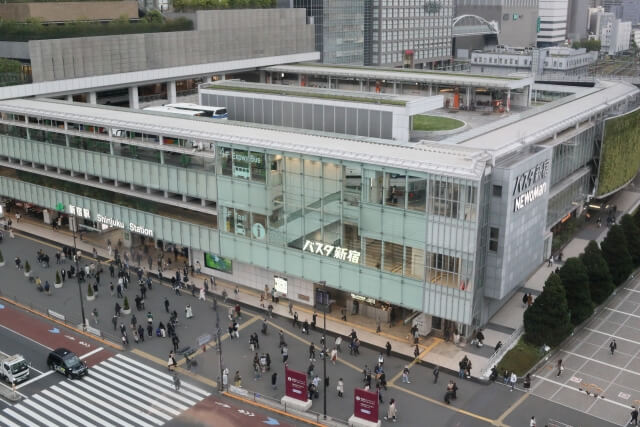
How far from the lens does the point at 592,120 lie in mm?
68562

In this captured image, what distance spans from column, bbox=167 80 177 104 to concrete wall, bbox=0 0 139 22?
41.1 ft

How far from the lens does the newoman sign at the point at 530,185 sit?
47156mm

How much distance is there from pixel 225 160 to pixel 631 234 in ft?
117

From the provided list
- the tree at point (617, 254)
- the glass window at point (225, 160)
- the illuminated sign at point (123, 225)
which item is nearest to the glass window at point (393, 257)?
the glass window at point (225, 160)

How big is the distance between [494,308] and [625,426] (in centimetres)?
1356

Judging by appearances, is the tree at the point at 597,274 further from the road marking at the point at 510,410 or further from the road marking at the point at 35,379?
the road marking at the point at 35,379

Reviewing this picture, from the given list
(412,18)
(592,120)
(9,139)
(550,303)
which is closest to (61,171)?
(9,139)

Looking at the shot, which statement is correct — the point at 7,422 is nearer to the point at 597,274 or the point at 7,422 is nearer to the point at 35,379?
the point at 35,379

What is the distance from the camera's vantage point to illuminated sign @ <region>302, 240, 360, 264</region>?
49312 millimetres

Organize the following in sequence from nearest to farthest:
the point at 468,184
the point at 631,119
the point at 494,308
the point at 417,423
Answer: the point at 417,423, the point at 468,184, the point at 494,308, the point at 631,119

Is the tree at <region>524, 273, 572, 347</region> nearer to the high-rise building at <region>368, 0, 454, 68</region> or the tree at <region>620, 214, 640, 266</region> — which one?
the tree at <region>620, 214, 640, 266</region>

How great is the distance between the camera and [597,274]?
52281 mm

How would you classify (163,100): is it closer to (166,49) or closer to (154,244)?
(166,49)

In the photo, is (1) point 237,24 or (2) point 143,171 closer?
(2) point 143,171
